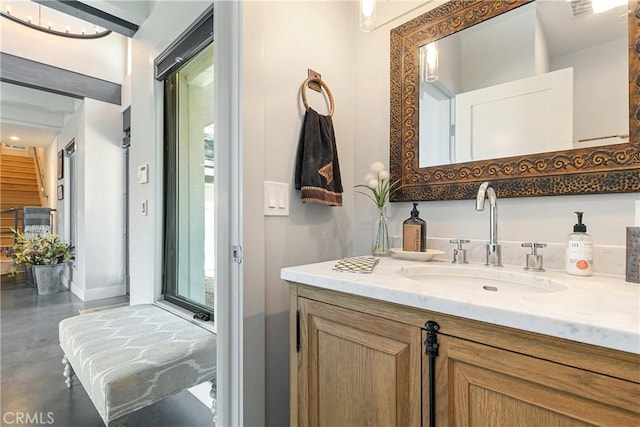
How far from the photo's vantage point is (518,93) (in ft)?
3.70

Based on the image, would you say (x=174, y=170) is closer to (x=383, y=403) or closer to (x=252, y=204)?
(x=252, y=204)

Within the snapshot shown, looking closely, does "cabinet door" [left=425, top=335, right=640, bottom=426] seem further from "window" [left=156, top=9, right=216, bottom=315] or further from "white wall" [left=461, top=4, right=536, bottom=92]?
"window" [left=156, top=9, right=216, bottom=315]

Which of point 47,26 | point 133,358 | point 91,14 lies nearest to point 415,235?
point 133,358

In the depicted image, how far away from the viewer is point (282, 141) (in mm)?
1288

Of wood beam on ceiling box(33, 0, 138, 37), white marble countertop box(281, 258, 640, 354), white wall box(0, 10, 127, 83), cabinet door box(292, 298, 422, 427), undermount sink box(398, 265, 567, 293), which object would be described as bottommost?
cabinet door box(292, 298, 422, 427)

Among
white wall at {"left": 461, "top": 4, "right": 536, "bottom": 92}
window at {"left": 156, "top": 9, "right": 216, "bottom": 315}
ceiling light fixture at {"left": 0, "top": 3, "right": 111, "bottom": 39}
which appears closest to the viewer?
white wall at {"left": 461, "top": 4, "right": 536, "bottom": 92}

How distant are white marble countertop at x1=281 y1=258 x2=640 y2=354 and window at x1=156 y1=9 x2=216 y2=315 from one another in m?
1.20

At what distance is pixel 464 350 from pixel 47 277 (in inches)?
208

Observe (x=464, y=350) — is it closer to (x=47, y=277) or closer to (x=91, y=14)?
(x=91, y=14)

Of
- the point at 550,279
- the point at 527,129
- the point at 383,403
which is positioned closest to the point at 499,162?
the point at 527,129

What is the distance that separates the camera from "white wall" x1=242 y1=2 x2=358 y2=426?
1149 mm

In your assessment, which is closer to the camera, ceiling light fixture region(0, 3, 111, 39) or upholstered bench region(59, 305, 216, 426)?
upholstered bench region(59, 305, 216, 426)

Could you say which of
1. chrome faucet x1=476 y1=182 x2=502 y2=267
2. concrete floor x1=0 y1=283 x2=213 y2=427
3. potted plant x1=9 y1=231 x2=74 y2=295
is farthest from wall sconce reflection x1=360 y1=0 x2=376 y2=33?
potted plant x1=9 y1=231 x2=74 y2=295

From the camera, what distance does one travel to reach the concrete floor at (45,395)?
1580 millimetres
